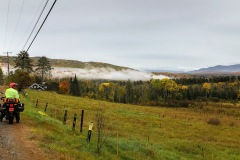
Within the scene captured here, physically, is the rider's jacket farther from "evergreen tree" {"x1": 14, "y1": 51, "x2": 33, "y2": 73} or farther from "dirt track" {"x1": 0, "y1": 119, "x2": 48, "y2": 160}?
"evergreen tree" {"x1": 14, "y1": 51, "x2": 33, "y2": 73}

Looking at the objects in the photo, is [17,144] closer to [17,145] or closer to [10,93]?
[17,145]

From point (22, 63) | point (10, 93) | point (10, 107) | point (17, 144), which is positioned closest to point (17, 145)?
point (17, 144)

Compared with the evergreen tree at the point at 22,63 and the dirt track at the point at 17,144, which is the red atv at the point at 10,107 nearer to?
the dirt track at the point at 17,144

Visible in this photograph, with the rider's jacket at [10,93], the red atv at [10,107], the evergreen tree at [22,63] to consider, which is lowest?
the red atv at [10,107]

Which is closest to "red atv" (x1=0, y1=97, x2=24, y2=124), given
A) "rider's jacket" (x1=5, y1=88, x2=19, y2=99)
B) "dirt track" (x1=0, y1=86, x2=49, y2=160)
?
"rider's jacket" (x1=5, y1=88, x2=19, y2=99)

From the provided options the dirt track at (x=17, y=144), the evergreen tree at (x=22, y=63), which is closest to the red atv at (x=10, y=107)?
the dirt track at (x=17, y=144)

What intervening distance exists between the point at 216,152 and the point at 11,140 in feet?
80.7

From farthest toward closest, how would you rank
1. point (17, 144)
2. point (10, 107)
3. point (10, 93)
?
point (10, 93)
point (10, 107)
point (17, 144)

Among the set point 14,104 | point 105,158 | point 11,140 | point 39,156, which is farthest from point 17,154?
point 14,104

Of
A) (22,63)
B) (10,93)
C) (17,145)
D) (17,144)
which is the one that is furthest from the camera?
(22,63)

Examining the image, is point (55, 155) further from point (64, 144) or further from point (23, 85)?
point (23, 85)

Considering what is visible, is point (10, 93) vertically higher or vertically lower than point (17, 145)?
higher

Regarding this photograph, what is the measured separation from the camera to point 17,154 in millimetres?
13656

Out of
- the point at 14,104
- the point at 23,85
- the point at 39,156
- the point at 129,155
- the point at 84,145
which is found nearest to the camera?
→ the point at 39,156
